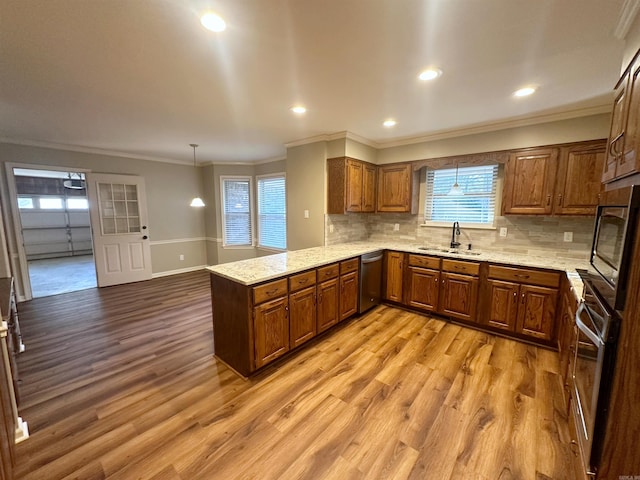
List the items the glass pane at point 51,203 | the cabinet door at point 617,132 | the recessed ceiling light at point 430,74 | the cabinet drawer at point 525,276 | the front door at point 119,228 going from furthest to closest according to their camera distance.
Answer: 1. the glass pane at point 51,203
2. the front door at point 119,228
3. the cabinet drawer at point 525,276
4. the recessed ceiling light at point 430,74
5. the cabinet door at point 617,132

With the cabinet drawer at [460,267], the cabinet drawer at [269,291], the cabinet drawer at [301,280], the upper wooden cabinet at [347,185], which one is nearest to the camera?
the cabinet drawer at [269,291]

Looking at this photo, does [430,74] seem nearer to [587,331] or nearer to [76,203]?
[587,331]

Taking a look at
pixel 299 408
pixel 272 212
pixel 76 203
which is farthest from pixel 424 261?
pixel 76 203

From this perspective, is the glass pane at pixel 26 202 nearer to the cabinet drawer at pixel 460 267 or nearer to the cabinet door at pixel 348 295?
the cabinet door at pixel 348 295

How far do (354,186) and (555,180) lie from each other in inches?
93.1

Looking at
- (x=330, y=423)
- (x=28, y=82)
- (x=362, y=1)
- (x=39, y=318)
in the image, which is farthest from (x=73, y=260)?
(x=362, y=1)

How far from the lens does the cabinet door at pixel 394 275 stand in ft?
12.7

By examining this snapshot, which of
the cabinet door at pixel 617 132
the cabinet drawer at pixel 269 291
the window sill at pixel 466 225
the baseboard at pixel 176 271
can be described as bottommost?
the baseboard at pixel 176 271

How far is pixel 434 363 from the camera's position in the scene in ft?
8.57

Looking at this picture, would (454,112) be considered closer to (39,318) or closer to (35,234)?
(39,318)

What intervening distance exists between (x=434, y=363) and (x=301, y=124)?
10.3 ft

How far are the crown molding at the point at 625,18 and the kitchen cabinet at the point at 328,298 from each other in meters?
2.72

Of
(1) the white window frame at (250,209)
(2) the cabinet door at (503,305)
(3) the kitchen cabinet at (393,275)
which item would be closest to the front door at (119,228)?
(1) the white window frame at (250,209)

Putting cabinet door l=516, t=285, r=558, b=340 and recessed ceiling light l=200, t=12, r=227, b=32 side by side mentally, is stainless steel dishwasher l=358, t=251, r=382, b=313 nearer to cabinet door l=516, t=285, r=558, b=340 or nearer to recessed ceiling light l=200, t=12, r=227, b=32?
cabinet door l=516, t=285, r=558, b=340
